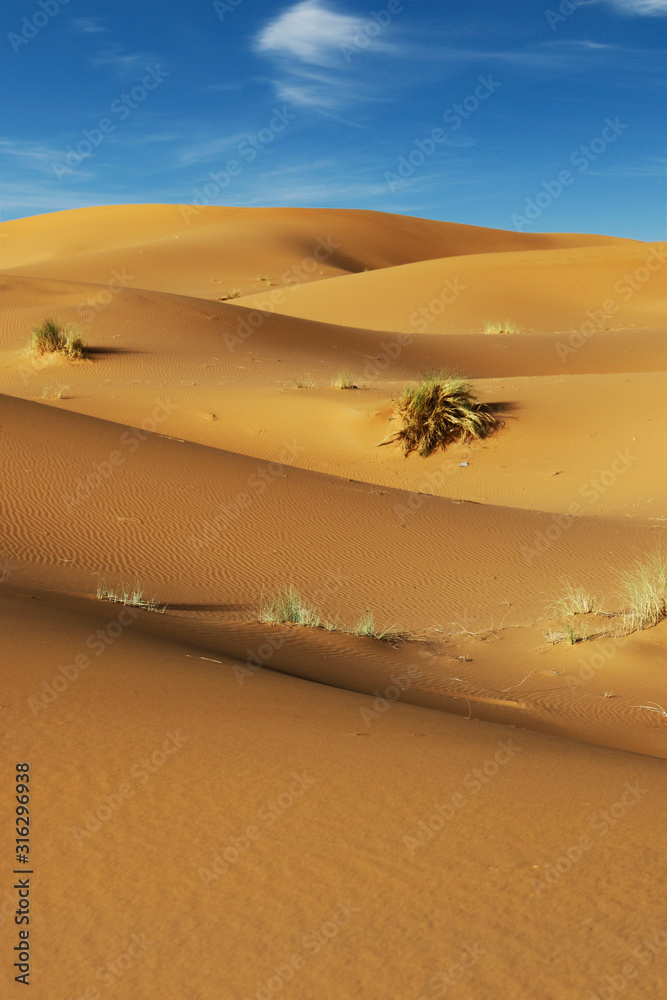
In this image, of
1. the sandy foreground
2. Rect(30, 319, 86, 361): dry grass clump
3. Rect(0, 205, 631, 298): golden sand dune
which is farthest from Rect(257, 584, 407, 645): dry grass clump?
Rect(0, 205, 631, 298): golden sand dune

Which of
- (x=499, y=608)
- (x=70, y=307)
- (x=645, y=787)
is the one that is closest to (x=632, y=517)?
(x=499, y=608)

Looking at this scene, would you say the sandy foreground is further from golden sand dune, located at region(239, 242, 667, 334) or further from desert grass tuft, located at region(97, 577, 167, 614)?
golden sand dune, located at region(239, 242, 667, 334)

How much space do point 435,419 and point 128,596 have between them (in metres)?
8.43

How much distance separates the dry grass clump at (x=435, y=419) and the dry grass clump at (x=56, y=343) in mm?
7531

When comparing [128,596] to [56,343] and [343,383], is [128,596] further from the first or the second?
[56,343]

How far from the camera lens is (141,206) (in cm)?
7831

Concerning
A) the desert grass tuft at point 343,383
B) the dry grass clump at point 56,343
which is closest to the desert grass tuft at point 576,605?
the desert grass tuft at point 343,383

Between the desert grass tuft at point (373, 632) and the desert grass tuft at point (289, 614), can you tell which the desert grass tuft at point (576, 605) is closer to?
the desert grass tuft at point (373, 632)

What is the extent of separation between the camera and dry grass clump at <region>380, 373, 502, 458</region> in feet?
46.4

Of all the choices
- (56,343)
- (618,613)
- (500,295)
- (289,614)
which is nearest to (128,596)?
(289,614)

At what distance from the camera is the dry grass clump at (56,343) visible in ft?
61.2

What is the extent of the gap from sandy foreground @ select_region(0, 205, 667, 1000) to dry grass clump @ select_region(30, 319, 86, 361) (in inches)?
76.3

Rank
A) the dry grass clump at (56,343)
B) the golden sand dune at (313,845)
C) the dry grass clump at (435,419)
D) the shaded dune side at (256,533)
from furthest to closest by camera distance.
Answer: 1. the dry grass clump at (56,343)
2. the dry grass clump at (435,419)
3. the shaded dune side at (256,533)
4. the golden sand dune at (313,845)

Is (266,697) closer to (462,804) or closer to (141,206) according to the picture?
(462,804)
